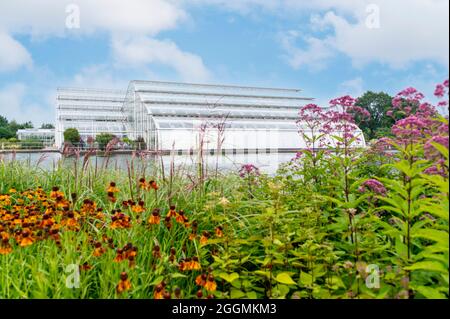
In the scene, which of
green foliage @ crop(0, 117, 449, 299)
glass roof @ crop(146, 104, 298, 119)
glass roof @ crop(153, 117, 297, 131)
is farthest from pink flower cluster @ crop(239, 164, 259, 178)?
glass roof @ crop(146, 104, 298, 119)

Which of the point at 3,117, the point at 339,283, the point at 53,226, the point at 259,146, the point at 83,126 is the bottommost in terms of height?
the point at 339,283

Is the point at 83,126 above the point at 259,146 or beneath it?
above

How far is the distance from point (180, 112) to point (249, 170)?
19.9 meters

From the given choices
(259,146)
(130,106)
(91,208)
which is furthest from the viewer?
(130,106)

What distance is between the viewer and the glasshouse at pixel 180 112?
70.5ft

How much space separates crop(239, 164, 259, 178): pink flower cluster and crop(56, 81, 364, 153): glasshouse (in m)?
11.1

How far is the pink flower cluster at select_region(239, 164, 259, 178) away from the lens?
4543mm

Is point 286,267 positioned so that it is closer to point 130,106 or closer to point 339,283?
point 339,283

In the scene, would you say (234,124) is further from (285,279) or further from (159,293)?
(159,293)

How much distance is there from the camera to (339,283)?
6.67ft

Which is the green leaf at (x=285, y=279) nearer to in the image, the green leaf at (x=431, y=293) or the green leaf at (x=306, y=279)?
the green leaf at (x=306, y=279)

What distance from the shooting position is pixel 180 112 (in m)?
24.0
